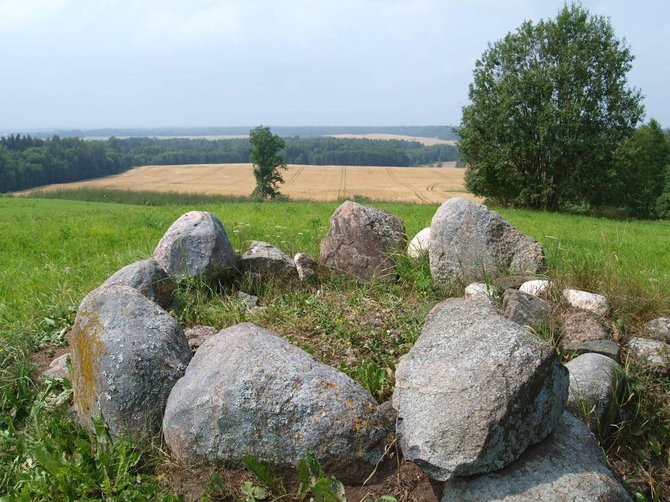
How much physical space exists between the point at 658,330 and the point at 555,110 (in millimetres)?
23572

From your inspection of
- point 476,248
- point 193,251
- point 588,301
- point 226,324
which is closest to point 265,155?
point 193,251

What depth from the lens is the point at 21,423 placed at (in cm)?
527

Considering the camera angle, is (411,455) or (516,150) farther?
(516,150)

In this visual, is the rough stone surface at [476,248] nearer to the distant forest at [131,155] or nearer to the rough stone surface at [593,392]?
the rough stone surface at [593,392]

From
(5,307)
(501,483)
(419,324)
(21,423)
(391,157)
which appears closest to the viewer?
(501,483)

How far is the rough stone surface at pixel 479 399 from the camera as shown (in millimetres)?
3420

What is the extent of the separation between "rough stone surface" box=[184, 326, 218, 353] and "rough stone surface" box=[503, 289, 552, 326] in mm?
2983

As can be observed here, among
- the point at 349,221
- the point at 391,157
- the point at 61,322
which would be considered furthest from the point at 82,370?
the point at 391,157

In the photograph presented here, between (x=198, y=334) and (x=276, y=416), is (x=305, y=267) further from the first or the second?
(x=276, y=416)

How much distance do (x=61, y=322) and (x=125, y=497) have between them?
339 cm

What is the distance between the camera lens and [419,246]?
7.78m

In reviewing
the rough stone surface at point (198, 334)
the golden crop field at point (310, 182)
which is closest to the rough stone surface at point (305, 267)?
the rough stone surface at point (198, 334)

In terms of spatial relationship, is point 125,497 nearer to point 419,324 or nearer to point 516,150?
point 419,324

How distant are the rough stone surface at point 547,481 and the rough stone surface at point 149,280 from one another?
4040 mm
